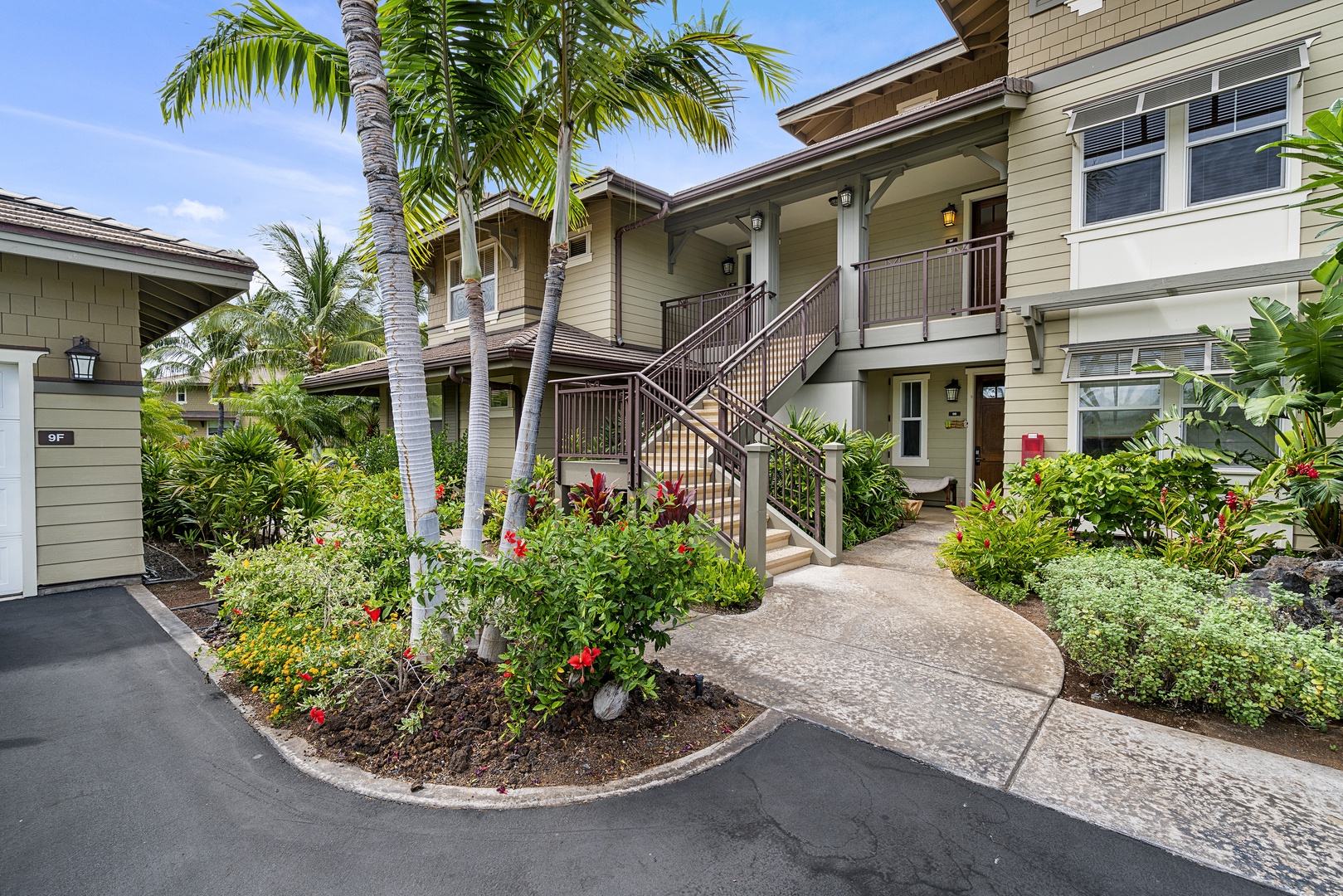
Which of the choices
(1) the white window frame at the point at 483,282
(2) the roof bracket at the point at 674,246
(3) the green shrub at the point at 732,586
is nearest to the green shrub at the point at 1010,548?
(3) the green shrub at the point at 732,586

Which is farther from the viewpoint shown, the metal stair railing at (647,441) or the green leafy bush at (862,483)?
the green leafy bush at (862,483)

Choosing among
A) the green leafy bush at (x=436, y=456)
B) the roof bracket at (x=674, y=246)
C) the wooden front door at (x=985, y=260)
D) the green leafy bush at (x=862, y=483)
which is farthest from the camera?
the roof bracket at (x=674, y=246)

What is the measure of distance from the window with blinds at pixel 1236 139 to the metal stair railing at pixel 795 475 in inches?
213

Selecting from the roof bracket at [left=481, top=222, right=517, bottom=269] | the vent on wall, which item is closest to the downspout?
the roof bracket at [left=481, top=222, right=517, bottom=269]

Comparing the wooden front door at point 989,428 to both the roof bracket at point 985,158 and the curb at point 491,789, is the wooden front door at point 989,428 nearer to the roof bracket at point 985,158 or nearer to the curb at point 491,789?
the roof bracket at point 985,158

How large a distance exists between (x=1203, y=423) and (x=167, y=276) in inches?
449

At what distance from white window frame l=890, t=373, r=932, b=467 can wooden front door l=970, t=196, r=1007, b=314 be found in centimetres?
183

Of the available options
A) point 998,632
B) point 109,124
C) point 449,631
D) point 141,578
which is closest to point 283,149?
point 109,124

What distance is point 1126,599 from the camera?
12.0ft

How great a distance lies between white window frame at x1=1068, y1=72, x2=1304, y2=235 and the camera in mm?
6484

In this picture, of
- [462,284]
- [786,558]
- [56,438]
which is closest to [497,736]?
[786,558]

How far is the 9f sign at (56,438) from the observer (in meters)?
5.91

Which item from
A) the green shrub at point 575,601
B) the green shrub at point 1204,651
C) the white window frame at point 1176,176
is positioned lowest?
the green shrub at point 1204,651

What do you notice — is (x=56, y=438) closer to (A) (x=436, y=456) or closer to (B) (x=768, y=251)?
(A) (x=436, y=456)
